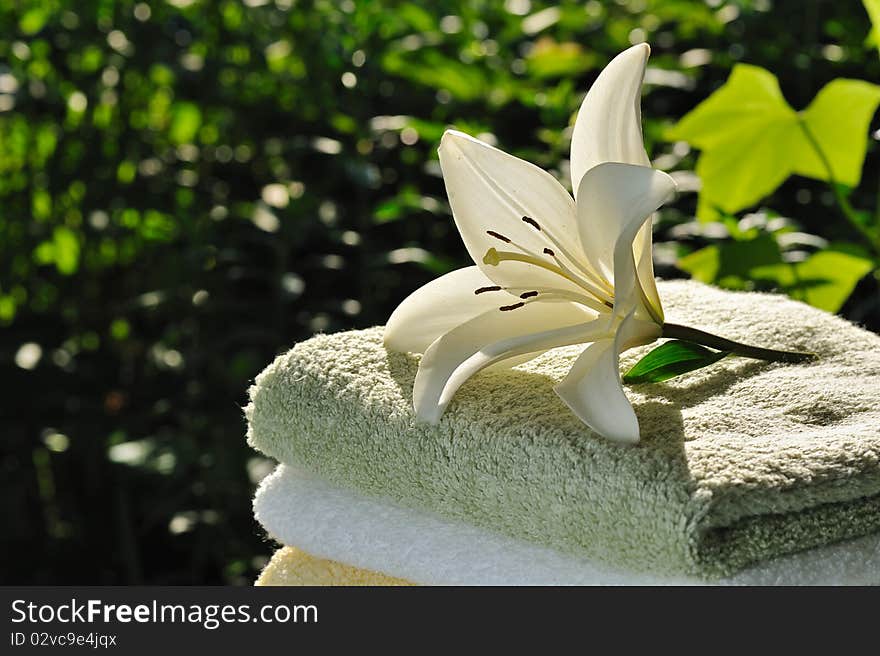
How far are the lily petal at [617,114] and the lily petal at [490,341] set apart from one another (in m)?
0.06

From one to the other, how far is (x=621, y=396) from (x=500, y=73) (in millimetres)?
663

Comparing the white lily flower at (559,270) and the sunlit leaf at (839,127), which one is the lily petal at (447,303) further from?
the sunlit leaf at (839,127)

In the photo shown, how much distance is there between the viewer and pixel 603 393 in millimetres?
399

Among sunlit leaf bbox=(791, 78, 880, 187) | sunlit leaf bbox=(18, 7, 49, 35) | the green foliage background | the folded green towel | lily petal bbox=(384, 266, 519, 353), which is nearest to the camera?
the folded green towel

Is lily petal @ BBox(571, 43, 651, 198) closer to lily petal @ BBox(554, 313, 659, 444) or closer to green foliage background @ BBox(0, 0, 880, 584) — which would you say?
lily petal @ BBox(554, 313, 659, 444)

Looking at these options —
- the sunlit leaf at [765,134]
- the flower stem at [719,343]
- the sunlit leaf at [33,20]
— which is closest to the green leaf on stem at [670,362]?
the flower stem at [719,343]

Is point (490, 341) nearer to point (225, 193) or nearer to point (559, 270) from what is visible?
point (559, 270)

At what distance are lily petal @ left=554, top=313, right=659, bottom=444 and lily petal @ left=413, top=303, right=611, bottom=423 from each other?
0.6 inches

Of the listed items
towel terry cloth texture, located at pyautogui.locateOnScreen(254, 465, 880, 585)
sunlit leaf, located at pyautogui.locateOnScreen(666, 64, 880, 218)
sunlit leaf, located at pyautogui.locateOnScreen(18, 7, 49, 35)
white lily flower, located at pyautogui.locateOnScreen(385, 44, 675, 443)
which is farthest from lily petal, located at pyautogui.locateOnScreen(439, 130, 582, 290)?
sunlit leaf, located at pyautogui.locateOnScreen(18, 7, 49, 35)

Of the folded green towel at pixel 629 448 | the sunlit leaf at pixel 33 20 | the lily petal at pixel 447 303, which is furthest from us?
the sunlit leaf at pixel 33 20

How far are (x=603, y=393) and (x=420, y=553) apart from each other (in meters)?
0.11

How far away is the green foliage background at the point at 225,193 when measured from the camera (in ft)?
3.05

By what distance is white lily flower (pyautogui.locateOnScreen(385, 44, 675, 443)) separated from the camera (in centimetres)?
40

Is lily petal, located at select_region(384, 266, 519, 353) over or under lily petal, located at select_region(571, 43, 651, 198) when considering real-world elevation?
under
